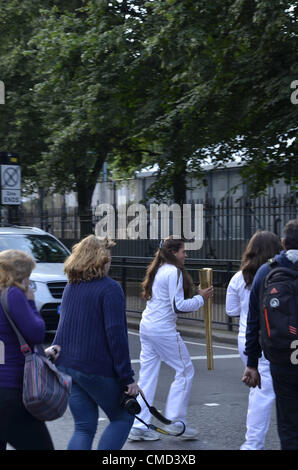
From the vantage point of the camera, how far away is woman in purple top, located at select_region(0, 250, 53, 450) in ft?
12.6

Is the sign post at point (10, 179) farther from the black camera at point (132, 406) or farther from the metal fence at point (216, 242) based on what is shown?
the black camera at point (132, 406)

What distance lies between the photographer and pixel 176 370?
241 inches

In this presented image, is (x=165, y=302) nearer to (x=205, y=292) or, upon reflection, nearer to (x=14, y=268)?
(x=205, y=292)

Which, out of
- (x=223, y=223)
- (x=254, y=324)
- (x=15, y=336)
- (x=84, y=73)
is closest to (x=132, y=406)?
(x=15, y=336)

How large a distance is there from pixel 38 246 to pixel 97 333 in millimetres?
8675

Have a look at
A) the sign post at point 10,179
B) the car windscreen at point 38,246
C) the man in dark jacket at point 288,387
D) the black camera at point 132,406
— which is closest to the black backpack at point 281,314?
the man in dark jacket at point 288,387

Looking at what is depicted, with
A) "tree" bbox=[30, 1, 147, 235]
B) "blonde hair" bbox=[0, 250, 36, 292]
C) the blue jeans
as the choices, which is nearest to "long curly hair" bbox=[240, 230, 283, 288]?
the blue jeans

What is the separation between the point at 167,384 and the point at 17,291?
4819 mm

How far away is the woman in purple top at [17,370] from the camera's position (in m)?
3.83

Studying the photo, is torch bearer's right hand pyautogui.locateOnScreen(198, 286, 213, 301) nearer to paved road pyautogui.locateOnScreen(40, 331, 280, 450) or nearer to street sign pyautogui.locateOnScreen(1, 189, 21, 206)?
paved road pyautogui.locateOnScreen(40, 331, 280, 450)

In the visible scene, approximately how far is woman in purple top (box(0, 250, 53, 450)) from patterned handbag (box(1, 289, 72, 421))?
44mm

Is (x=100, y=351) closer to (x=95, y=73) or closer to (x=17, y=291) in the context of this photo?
(x=17, y=291)
